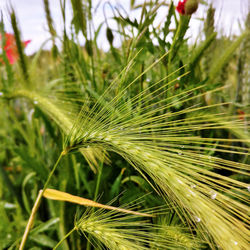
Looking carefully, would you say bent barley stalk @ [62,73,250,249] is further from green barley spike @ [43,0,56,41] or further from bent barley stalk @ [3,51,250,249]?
Answer: green barley spike @ [43,0,56,41]

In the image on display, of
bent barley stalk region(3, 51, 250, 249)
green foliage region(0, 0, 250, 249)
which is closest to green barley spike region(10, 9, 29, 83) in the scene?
green foliage region(0, 0, 250, 249)

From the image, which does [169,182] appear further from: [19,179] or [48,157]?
[19,179]

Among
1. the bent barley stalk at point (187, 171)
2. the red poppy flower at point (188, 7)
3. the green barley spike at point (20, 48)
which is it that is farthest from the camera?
the green barley spike at point (20, 48)

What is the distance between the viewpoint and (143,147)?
1.41 ft

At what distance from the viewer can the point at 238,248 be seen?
31 centimetres

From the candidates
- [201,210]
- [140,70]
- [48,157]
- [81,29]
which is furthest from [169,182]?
[48,157]

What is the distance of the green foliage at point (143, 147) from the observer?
0.40 metres

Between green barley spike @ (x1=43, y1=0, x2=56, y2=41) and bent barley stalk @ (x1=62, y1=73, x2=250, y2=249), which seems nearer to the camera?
bent barley stalk @ (x1=62, y1=73, x2=250, y2=249)

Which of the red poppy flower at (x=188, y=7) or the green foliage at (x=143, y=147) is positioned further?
the red poppy flower at (x=188, y=7)

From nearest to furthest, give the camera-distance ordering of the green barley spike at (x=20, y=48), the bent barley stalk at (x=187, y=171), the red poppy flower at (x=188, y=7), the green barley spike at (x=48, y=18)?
the bent barley stalk at (x=187, y=171), the red poppy flower at (x=188, y=7), the green barley spike at (x=20, y=48), the green barley spike at (x=48, y=18)

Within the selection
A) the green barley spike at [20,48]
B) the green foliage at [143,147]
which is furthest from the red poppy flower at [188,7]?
the green barley spike at [20,48]

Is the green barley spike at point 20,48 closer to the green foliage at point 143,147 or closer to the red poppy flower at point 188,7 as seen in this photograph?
the green foliage at point 143,147

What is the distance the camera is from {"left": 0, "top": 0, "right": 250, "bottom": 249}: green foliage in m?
0.40

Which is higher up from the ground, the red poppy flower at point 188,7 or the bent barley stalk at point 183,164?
the red poppy flower at point 188,7
